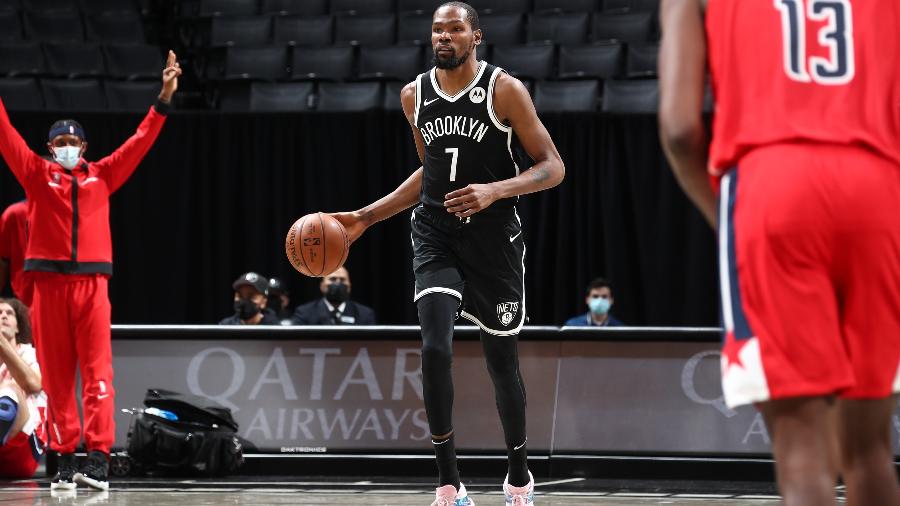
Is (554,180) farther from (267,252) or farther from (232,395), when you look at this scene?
(267,252)

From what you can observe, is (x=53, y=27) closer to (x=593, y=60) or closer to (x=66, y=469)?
(x=593, y=60)

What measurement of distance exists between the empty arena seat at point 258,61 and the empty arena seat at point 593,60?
2.83 m

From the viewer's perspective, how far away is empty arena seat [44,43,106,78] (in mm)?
13234

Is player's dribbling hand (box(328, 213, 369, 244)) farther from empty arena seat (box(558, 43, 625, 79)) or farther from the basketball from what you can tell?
empty arena seat (box(558, 43, 625, 79))

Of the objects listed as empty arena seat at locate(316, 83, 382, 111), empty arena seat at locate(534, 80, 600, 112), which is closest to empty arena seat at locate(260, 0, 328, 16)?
empty arena seat at locate(316, 83, 382, 111)

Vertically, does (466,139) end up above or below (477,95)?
below

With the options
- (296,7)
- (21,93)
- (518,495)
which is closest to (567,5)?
(296,7)

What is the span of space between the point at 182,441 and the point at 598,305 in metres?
4.07

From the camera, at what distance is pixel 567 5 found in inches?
549

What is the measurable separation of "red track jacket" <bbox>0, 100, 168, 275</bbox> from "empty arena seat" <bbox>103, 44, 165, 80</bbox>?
6153 mm

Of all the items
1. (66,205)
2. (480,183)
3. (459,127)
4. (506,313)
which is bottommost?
(506,313)

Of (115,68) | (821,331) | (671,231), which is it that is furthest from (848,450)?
(115,68)

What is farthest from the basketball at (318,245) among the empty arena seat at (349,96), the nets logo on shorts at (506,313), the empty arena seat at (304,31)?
the empty arena seat at (304,31)

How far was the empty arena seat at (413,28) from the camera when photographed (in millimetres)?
13375
